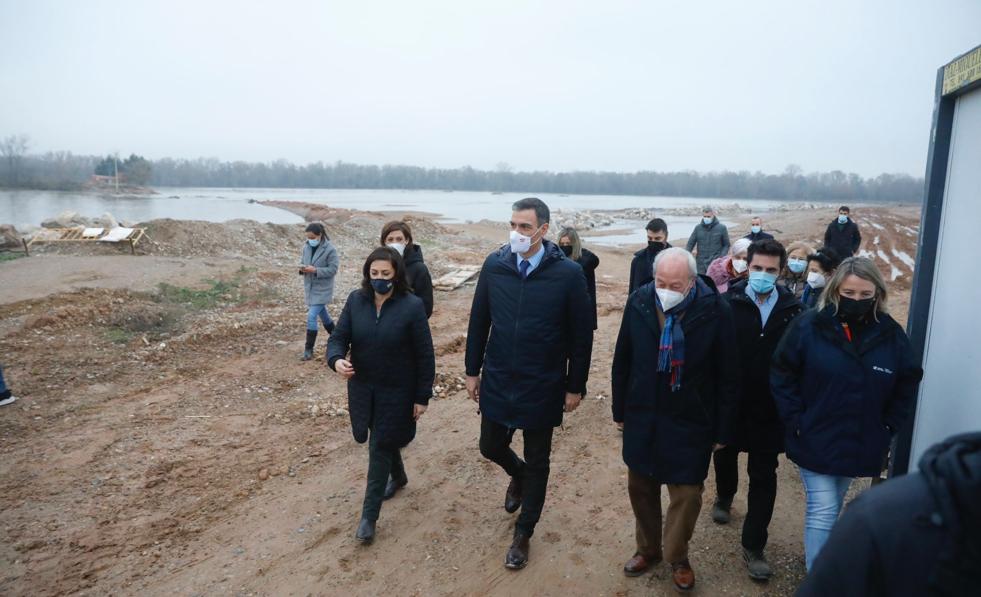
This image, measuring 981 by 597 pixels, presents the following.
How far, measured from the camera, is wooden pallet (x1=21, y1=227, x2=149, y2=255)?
1694 centimetres

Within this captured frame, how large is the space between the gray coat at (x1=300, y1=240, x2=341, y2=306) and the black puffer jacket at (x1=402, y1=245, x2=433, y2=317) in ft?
8.70

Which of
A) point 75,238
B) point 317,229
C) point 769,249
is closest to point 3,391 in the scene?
point 317,229

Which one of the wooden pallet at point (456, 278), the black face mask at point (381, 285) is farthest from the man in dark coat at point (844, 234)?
the black face mask at point (381, 285)

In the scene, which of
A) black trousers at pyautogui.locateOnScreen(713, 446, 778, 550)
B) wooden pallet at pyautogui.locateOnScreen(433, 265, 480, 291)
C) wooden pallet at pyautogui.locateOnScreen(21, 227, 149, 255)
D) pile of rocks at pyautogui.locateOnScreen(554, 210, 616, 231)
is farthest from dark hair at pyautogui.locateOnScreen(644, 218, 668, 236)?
pile of rocks at pyautogui.locateOnScreen(554, 210, 616, 231)

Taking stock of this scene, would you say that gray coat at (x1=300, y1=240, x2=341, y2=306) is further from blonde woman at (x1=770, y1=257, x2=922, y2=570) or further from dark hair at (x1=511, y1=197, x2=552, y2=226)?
blonde woman at (x1=770, y1=257, x2=922, y2=570)

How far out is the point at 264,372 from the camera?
7402 mm

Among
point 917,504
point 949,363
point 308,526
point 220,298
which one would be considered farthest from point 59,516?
point 220,298

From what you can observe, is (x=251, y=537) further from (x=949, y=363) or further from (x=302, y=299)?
(x=302, y=299)

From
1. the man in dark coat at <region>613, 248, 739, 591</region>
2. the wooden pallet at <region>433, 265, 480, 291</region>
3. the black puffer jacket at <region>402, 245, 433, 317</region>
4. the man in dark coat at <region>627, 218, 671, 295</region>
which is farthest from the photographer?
the wooden pallet at <region>433, 265, 480, 291</region>

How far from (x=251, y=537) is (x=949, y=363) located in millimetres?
4283

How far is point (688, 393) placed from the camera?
3102mm

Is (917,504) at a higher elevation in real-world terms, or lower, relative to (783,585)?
higher

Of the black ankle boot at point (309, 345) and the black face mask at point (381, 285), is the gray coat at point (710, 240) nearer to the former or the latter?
the black ankle boot at point (309, 345)

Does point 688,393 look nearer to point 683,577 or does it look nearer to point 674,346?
point 674,346
